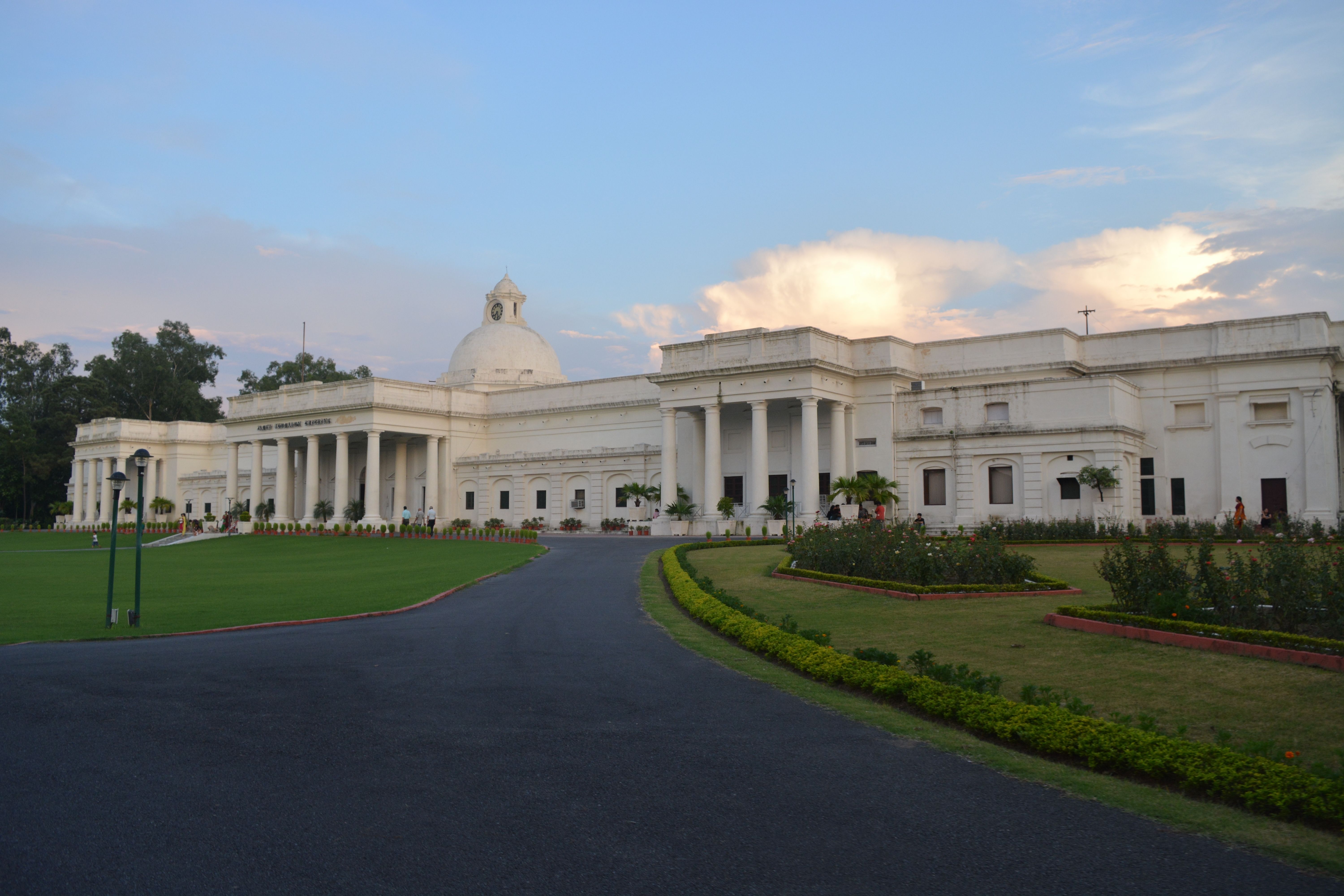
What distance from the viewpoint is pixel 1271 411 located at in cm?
3972

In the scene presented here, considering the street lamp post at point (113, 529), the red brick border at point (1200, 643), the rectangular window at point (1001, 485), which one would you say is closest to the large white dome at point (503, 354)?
the rectangular window at point (1001, 485)

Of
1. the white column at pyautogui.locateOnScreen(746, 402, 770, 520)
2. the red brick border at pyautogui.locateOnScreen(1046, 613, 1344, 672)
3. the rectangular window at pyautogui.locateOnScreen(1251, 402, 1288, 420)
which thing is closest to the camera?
the red brick border at pyautogui.locateOnScreen(1046, 613, 1344, 672)

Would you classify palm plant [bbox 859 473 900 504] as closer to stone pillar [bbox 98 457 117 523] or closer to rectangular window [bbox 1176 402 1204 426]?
rectangular window [bbox 1176 402 1204 426]

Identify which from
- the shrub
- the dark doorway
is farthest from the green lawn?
the dark doorway

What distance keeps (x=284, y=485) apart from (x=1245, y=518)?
199 feet

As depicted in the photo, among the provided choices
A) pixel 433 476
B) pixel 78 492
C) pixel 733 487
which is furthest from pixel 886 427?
pixel 78 492

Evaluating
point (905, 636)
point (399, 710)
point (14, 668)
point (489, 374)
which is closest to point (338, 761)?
point (399, 710)

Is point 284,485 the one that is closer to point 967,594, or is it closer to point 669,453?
point 669,453

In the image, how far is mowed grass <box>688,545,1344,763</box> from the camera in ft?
27.6

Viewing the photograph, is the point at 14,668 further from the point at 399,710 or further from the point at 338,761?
the point at 338,761

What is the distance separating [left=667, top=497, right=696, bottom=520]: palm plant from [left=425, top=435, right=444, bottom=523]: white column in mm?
22836

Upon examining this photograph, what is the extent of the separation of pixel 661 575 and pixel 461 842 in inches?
749

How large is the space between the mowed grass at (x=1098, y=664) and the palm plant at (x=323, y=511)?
5553cm

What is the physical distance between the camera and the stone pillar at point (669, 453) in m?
50.2
